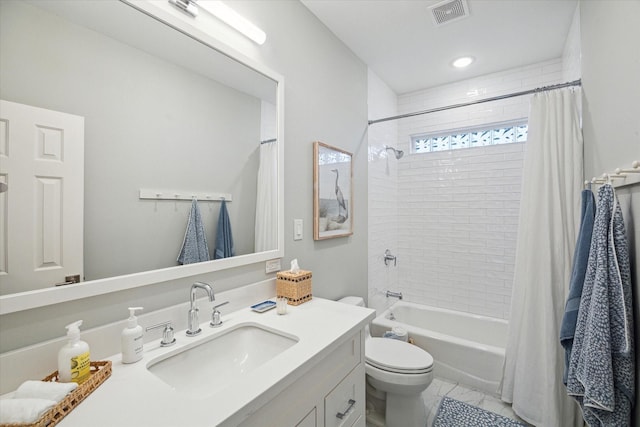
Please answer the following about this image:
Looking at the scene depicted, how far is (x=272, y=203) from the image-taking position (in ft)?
4.94

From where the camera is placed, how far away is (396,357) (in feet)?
5.65

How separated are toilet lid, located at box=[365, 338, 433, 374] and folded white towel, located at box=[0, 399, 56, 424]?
153 centimetres

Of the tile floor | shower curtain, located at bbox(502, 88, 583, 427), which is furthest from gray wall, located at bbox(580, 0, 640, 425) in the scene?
the tile floor

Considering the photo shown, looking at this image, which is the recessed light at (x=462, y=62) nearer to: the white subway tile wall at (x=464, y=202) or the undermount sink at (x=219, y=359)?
the white subway tile wall at (x=464, y=202)

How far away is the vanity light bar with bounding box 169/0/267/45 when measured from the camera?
1.11 m

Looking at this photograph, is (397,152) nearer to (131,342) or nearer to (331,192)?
(331,192)

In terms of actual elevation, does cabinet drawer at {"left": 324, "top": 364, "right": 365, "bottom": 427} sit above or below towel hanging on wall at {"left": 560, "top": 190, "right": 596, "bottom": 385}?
below

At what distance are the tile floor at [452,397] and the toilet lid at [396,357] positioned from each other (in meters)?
0.43

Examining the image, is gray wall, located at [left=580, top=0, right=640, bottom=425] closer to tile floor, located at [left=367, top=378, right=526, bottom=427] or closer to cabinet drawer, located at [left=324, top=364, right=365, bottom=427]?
cabinet drawer, located at [left=324, top=364, right=365, bottom=427]

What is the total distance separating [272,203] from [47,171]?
889 millimetres

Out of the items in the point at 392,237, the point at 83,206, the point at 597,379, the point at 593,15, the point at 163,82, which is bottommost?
the point at 597,379

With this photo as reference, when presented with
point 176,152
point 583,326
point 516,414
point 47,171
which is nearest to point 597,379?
point 583,326

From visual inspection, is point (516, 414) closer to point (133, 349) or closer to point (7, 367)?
point (133, 349)

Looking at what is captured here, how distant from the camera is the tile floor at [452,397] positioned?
1836 millimetres
